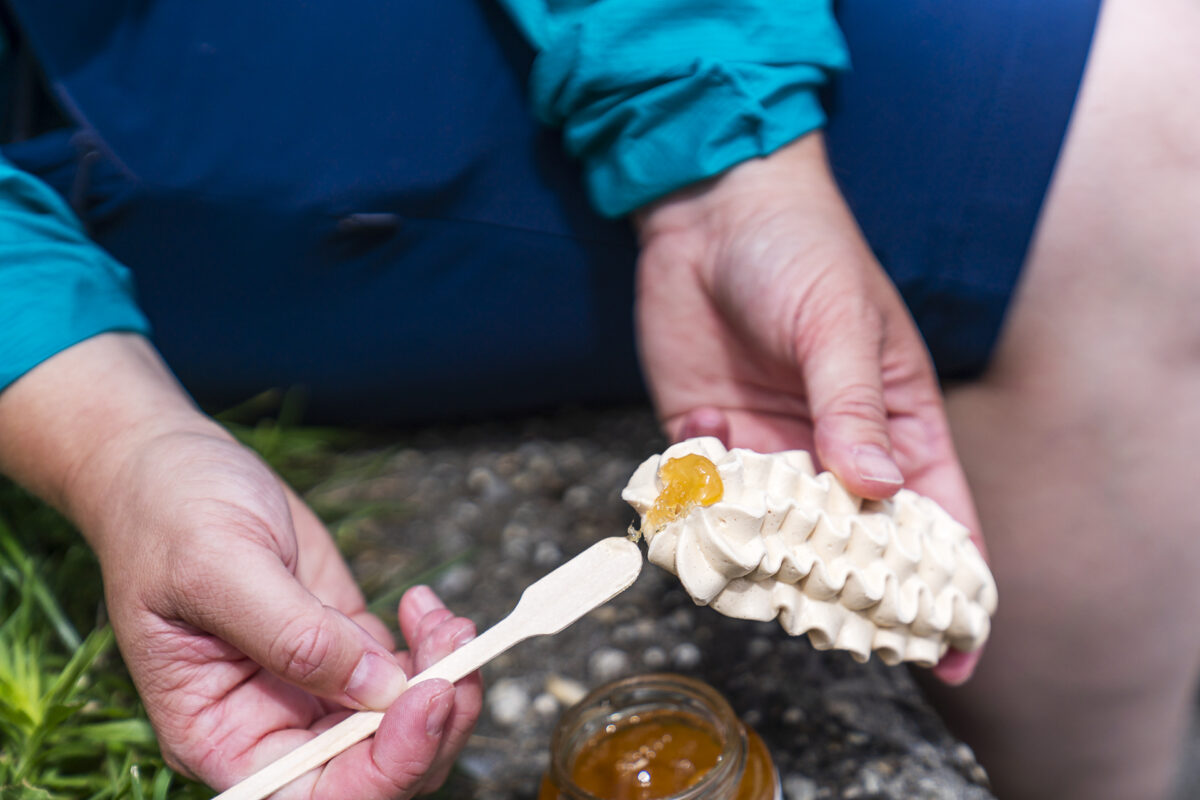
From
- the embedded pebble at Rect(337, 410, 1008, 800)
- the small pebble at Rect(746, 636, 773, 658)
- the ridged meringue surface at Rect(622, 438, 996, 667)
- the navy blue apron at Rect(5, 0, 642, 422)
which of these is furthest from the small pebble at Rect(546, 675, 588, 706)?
the navy blue apron at Rect(5, 0, 642, 422)

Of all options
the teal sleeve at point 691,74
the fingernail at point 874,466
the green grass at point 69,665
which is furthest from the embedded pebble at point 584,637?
the teal sleeve at point 691,74

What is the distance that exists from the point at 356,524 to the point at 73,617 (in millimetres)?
495

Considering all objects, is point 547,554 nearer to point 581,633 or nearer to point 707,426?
point 581,633

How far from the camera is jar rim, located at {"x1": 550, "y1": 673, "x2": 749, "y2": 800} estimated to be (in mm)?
988

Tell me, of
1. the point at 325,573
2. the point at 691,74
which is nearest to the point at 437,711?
the point at 325,573

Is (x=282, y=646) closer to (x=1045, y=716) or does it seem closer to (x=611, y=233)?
(x=611, y=233)

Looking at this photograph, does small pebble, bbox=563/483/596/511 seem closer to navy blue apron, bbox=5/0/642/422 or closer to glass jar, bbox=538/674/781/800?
navy blue apron, bbox=5/0/642/422

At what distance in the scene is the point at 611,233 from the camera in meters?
1.57

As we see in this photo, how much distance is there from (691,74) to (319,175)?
0.60 meters

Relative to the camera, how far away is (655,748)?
1.10 meters

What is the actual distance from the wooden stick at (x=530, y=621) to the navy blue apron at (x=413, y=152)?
751 mm

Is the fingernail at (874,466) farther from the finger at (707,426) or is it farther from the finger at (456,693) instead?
the finger at (456,693)

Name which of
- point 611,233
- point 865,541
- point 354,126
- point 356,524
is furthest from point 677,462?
point 356,524

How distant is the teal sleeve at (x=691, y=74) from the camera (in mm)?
1282
